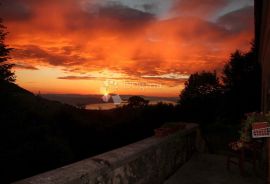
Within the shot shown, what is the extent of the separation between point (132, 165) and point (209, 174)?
9.53 feet

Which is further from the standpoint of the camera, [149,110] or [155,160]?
[149,110]

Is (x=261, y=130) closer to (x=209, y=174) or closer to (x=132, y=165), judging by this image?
(x=132, y=165)

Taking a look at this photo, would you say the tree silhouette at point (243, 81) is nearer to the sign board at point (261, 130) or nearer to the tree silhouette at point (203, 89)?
the tree silhouette at point (203, 89)

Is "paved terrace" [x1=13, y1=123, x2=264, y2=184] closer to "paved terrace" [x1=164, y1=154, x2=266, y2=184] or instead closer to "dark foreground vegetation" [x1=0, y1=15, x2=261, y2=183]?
"paved terrace" [x1=164, y1=154, x2=266, y2=184]

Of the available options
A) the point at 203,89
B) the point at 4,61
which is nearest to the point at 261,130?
the point at 4,61

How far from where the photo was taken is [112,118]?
829 inches

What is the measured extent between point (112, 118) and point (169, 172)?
15.0 m

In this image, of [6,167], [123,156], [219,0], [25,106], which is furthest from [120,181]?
[25,106]

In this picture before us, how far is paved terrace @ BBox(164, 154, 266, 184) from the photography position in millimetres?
6203

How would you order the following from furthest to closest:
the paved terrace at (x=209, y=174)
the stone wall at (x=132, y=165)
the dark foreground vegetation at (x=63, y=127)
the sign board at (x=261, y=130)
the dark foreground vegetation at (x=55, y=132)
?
the dark foreground vegetation at (x=55, y=132) < the dark foreground vegetation at (x=63, y=127) < the paved terrace at (x=209, y=174) < the sign board at (x=261, y=130) < the stone wall at (x=132, y=165)

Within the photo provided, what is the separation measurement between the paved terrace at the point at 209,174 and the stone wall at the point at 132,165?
175 millimetres

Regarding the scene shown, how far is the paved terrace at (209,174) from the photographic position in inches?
244

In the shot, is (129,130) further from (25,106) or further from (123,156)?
(123,156)

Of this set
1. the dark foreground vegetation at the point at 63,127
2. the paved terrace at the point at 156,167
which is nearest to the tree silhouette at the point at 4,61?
the dark foreground vegetation at the point at 63,127
